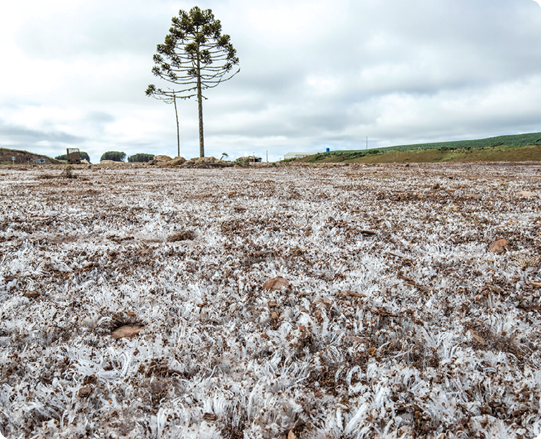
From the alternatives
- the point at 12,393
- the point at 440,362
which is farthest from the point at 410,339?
the point at 12,393

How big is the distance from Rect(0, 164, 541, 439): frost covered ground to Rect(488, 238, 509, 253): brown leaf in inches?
1.8

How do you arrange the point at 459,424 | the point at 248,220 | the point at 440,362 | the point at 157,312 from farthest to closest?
the point at 248,220
the point at 157,312
the point at 440,362
the point at 459,424

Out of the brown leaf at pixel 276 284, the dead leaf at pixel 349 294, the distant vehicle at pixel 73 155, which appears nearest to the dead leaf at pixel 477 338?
the dead leaf at pixel 349 294

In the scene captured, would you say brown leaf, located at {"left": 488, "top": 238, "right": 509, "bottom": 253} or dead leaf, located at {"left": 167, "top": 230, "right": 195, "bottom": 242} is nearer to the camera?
brown leaf, located at {"left": 488, "top": 238, "right": 509, "bottom": 253}

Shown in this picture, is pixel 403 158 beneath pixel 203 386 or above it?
above

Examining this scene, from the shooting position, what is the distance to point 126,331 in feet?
4.93

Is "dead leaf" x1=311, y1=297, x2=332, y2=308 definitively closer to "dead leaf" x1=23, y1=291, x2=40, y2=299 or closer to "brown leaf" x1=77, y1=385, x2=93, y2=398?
"brown leaf" x1=77, y1=385, x2=93, y2=398

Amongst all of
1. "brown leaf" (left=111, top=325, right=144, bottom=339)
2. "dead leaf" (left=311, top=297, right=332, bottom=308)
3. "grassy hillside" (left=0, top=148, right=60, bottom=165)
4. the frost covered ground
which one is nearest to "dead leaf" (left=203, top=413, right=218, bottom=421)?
the frost covered ground

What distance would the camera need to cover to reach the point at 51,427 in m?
1.00

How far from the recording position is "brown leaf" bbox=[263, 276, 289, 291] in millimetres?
1853

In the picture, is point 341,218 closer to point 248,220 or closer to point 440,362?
point 248,220

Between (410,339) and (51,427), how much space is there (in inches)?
56.2

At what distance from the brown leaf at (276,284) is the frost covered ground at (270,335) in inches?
1.3

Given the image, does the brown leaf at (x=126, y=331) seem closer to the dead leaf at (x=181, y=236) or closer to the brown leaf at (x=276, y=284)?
the brown leaf at (x=276, y=284)
